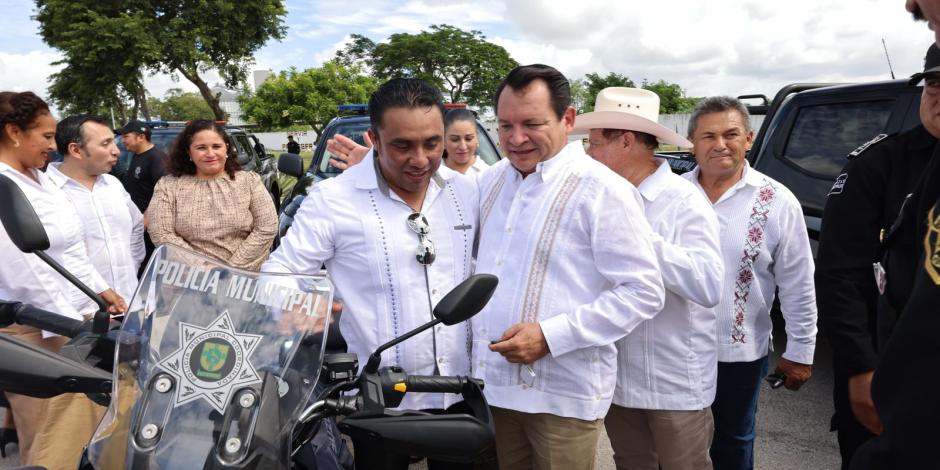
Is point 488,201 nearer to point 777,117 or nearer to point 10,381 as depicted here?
point 10,381

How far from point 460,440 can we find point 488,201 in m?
1.15

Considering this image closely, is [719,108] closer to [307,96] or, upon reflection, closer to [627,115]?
[627,115]

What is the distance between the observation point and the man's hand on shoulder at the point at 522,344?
1.84 meters

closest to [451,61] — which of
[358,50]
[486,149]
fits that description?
[358,50]

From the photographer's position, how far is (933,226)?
0.84 metres

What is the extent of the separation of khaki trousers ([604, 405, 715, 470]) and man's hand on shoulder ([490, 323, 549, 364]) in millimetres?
756

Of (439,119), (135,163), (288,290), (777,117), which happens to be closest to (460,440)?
(288,290)

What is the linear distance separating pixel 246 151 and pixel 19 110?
7.84m

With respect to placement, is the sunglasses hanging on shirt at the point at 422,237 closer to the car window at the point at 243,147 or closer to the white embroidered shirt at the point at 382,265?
the white embroidered shirt at the point at 382,265

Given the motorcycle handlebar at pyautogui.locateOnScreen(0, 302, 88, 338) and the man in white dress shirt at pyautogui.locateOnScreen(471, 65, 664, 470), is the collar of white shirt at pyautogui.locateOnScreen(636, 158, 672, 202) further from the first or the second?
the motorcycle handlebar at pyautogui.locateOnScreen(0, 302, 88, 338)

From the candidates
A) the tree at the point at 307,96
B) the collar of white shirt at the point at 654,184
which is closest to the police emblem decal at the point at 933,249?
the collar of white shirt at the point at 654,184

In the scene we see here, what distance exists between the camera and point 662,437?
2.35 m

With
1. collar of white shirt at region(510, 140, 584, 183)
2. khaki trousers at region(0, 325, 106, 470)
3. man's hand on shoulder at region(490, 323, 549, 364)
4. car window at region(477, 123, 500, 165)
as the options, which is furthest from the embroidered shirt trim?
car window at region(477, 123, 500, 165)

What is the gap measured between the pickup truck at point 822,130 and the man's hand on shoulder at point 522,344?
118 inches
